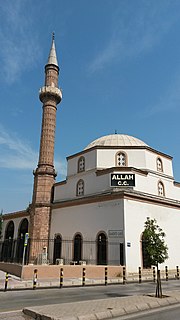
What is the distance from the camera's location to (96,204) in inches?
885

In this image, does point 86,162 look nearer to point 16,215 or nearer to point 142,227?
point 142,227

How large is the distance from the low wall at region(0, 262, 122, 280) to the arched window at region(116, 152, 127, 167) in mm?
9974

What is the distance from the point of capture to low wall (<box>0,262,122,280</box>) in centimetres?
1596

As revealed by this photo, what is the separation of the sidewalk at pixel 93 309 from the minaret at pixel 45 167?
1742 cm

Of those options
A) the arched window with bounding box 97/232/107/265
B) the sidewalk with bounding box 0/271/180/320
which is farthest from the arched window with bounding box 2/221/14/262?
the sidewalk with bounding box 0/271/180/320

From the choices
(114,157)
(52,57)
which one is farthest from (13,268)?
(52,57)

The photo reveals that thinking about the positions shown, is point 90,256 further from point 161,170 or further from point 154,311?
point 154,311

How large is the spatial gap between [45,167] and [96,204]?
7.85m

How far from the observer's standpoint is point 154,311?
771cm

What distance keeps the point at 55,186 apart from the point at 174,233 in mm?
12417

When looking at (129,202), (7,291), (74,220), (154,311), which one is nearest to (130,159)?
(129,202)

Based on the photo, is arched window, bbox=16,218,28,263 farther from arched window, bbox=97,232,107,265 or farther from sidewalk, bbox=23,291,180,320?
sidewalk, bbox=23,291,180,320

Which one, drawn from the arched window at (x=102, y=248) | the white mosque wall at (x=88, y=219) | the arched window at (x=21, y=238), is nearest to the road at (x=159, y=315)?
the white mosque wall at (x=88, y=219)

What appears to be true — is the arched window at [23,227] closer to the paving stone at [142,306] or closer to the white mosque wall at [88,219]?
the white mosque wall at [88,219]
